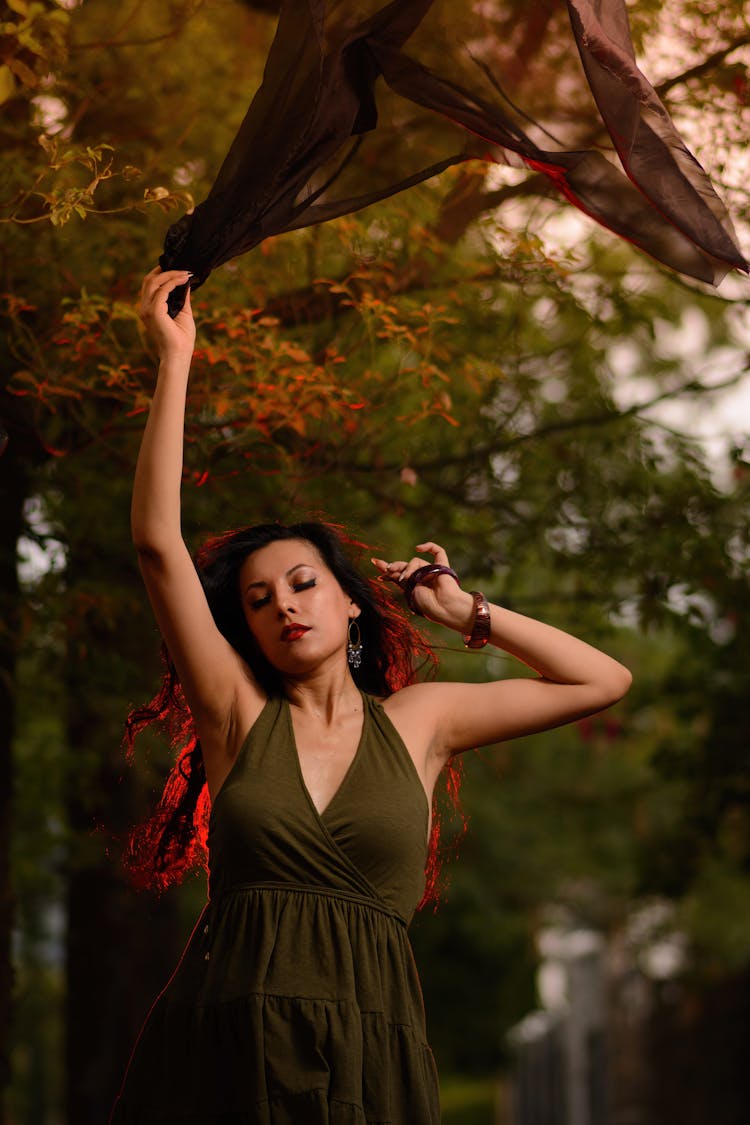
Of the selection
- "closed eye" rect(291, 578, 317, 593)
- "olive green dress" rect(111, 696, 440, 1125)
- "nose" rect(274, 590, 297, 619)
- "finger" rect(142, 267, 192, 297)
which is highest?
"finger" rect(142, 267, 192, 297)

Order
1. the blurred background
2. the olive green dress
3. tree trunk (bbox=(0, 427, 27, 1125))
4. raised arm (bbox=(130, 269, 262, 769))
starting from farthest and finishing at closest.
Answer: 1. tree trunk (bbox=(0, 427, 27, 1125))
2. the blurred background
3. raised arm (bbox=(130, 269, 262, 769))
4. the olive green dress

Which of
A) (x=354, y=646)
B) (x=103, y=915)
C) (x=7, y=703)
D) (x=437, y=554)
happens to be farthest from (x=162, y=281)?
(x=103, y=915)

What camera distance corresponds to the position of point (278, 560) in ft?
13.3

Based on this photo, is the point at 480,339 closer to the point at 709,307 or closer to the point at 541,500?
the point at 541,500

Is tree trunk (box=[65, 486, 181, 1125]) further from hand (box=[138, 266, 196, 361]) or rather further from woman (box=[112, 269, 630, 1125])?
hand (box=[138, 266, 196, 361])

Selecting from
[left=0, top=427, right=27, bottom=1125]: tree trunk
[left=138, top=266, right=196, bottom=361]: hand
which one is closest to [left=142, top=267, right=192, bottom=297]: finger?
[left=138, top=266, right=196, bottom=361]: hand

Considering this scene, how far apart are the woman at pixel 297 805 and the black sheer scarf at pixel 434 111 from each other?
0.42 m

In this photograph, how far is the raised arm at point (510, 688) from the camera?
4.03 metres

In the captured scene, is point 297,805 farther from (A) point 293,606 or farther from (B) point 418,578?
(B) point 418,578

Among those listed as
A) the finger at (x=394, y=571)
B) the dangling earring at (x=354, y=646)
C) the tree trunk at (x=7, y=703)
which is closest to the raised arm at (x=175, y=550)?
the dangling earring at (x=354, y=646)

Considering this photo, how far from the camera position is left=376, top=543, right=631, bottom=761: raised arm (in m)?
4.03

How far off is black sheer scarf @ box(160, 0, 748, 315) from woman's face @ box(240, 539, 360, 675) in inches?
28.4

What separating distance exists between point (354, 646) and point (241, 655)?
353mm

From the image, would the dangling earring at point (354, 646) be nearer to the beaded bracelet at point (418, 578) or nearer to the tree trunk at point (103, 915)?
the beaded bracelet at point (418, 578)
